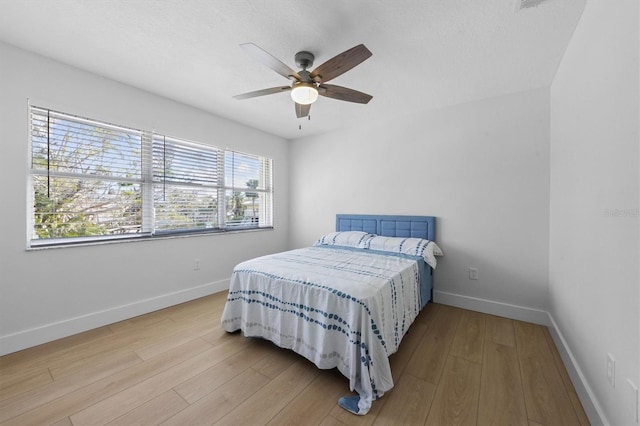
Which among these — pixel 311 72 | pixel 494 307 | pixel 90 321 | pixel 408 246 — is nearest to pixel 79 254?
pixel 90 321

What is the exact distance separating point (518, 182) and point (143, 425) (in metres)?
3.64

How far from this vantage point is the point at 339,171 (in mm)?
3934

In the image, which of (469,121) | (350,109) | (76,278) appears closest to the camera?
(76,278)

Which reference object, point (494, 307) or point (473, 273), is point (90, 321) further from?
point (494, 307)

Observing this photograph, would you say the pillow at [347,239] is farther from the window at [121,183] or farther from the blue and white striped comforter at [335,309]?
the window at [121,183]

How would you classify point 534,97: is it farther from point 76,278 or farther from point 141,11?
point 76,278

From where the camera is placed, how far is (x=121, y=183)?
2.59 metres

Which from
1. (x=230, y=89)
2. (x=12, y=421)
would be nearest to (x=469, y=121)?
(x=230, y=89)

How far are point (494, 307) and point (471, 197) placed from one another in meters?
1.25

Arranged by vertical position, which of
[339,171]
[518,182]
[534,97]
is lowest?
[518,182]

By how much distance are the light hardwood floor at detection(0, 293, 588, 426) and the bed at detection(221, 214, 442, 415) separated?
140 mm

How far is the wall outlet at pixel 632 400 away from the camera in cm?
96

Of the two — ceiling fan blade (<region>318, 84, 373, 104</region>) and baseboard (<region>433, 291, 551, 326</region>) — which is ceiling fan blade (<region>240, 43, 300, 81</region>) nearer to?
ceiling fan blade (<region>318, 84, 373, 104</region>)

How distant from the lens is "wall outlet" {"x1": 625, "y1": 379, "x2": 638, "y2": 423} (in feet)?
3.16
